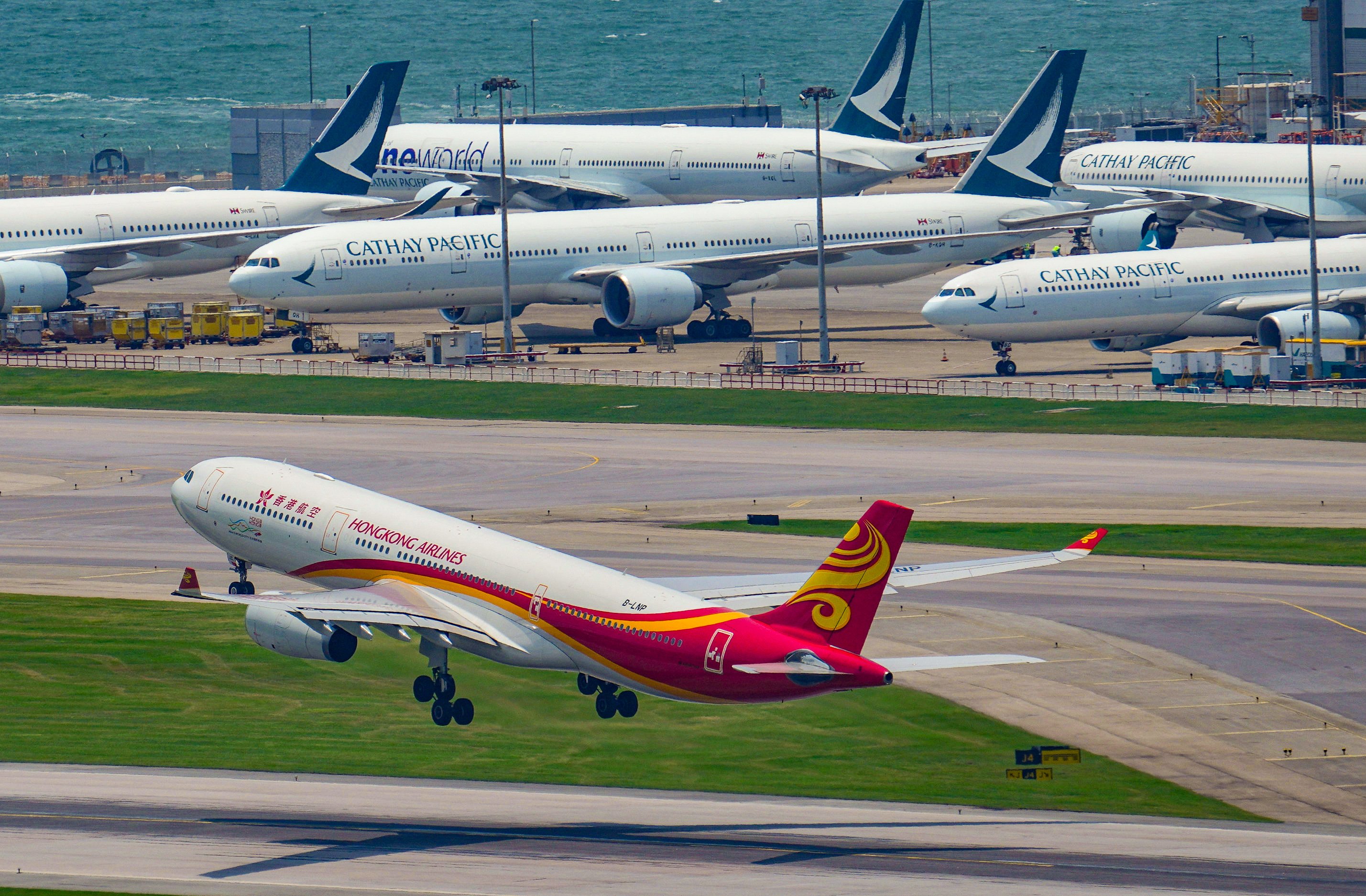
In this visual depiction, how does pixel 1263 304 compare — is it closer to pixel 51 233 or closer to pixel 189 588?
pixel 189 588

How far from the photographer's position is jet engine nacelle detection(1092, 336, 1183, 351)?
100750 millimetres

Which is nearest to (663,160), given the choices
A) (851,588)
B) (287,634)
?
(287,634)

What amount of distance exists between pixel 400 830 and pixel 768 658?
8.21 meters

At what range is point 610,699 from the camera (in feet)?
159

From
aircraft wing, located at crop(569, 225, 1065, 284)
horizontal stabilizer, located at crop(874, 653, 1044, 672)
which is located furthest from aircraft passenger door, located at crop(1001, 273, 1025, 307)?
horizontal stabilizer, located at crop(874, 653, 1044, 672)

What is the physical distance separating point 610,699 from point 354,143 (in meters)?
84.3

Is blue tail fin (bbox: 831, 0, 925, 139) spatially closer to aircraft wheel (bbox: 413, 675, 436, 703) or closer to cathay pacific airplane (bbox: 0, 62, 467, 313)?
cathay pacific airplane (bbox: 0, 62, 467, 313)

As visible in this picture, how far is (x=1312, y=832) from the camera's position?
41812 mm

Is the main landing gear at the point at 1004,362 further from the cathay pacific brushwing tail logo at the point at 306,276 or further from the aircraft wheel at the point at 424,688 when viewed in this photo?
the aircraft wheel at the point at 424,688

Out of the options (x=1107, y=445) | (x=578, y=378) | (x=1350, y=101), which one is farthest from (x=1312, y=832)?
(x=1350, y=101)

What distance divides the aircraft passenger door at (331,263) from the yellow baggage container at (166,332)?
14375 mm

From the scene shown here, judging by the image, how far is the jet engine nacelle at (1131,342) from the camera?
331ft

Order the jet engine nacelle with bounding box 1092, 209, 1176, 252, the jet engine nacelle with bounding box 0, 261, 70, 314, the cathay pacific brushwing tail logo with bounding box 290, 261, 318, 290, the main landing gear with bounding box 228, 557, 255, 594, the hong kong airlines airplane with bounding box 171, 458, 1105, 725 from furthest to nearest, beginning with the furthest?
the jet engine nacelle with bounding box 1092, 209, 1176, 252 < the jet engine nacelle with bounding box 0, 261, 70, 314 < the cathay pacific brushwing tail logo with bounding box 290, 261, 318, 290 < the main landing gear with bounding box 228, 557, 255, 594 < the hong kong airlines airplane with bounding box 171, 458, 1105, 725

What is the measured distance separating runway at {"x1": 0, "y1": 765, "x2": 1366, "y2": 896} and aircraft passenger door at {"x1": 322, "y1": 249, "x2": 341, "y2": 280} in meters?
57.8
